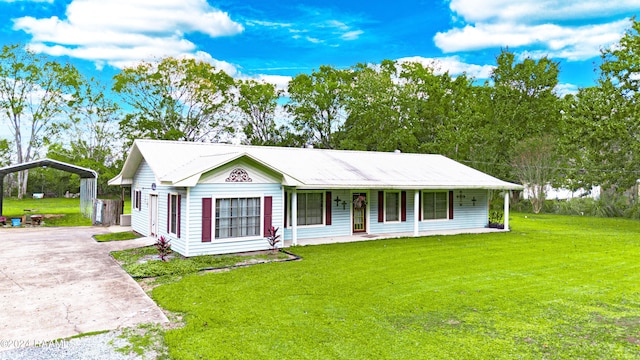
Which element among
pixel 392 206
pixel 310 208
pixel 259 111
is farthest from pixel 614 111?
pixel 259 111

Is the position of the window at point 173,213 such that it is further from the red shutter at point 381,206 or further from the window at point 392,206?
the window at point 392,206

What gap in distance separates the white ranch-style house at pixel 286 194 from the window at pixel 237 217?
0.03 metres

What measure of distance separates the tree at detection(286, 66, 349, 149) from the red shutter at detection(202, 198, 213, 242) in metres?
23.2

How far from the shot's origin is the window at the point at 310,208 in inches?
511

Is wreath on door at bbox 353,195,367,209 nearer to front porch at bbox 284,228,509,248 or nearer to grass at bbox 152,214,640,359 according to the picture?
front porch at bbox 284,228,509,248

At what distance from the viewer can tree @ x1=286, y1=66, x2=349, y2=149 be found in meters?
32.4

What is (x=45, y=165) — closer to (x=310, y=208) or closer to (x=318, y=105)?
(x=310, y=208)

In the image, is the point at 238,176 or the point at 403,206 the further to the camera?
the point at 403,206

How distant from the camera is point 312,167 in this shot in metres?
14.0

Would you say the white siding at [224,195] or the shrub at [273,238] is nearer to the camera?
the white siding at [224,195]

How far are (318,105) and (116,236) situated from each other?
2168 cm

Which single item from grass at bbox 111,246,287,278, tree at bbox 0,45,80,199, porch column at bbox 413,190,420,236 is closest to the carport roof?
grass at bbox 111,246,287,278

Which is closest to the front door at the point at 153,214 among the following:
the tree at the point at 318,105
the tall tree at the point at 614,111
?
the tall tree at the point at 614,111

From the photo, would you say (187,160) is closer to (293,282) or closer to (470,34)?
(293,282)
